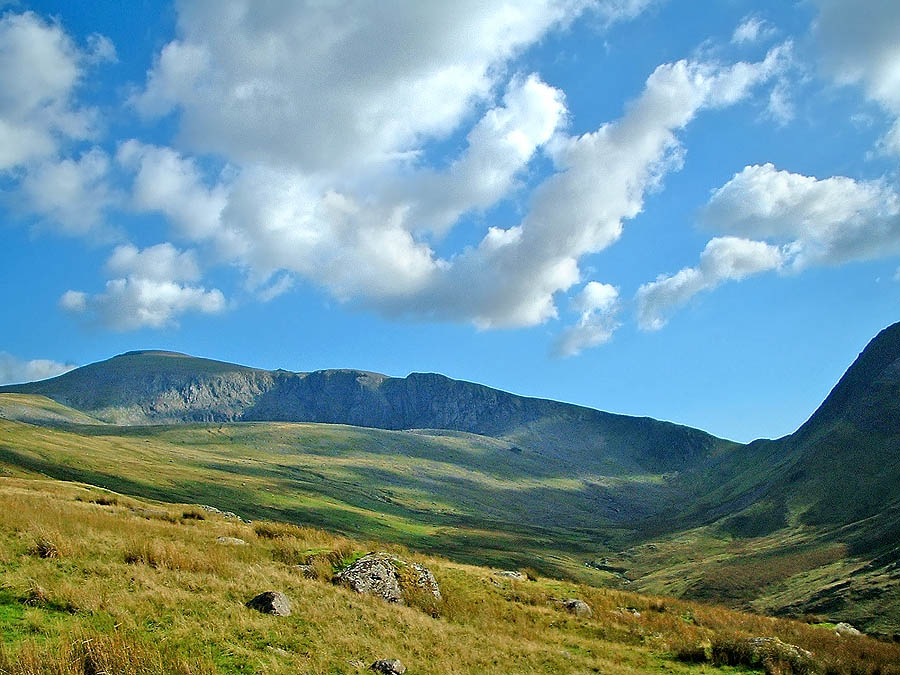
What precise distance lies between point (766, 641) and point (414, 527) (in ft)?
483

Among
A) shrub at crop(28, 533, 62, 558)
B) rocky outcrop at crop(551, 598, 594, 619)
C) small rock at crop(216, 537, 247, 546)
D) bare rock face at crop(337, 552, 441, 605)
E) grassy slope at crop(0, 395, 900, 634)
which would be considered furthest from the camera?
grassy slope at crop(0, 395, 900, 634)

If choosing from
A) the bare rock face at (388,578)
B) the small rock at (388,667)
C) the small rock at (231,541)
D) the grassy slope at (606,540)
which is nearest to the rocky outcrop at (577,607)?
the bare rock face at (388,578)

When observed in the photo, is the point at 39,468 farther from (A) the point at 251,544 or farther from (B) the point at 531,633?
(B) the point at 531,633

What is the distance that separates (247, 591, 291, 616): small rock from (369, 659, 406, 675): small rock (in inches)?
151

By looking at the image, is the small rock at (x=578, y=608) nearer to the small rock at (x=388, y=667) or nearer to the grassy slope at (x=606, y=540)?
the small rock at (x=388, y=667)

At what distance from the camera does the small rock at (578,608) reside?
25323mm

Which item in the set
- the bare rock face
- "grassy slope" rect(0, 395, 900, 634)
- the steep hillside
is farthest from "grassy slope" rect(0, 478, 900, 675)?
"grassy slope" rect(0, 395, 900, 634)

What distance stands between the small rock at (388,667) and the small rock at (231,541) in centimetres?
1368

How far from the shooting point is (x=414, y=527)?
160250 mm

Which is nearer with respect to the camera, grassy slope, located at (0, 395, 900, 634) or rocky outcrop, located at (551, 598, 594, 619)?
rocky outcrop, located at (551, 598, 594, 619)

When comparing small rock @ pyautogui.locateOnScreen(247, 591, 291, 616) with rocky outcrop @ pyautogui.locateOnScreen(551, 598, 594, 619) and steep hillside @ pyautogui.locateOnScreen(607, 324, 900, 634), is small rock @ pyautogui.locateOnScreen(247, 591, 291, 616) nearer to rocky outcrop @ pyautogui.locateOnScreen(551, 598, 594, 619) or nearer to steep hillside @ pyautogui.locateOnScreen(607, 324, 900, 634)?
rocky outcrop @ pyautogui.locateOnScreen(551, 598, 594, 619)

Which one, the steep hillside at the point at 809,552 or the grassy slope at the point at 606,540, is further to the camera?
the grassy slope at the point at 606,540

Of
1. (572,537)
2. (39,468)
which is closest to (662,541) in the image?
(572,537)

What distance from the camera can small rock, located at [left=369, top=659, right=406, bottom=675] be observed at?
14195mm
